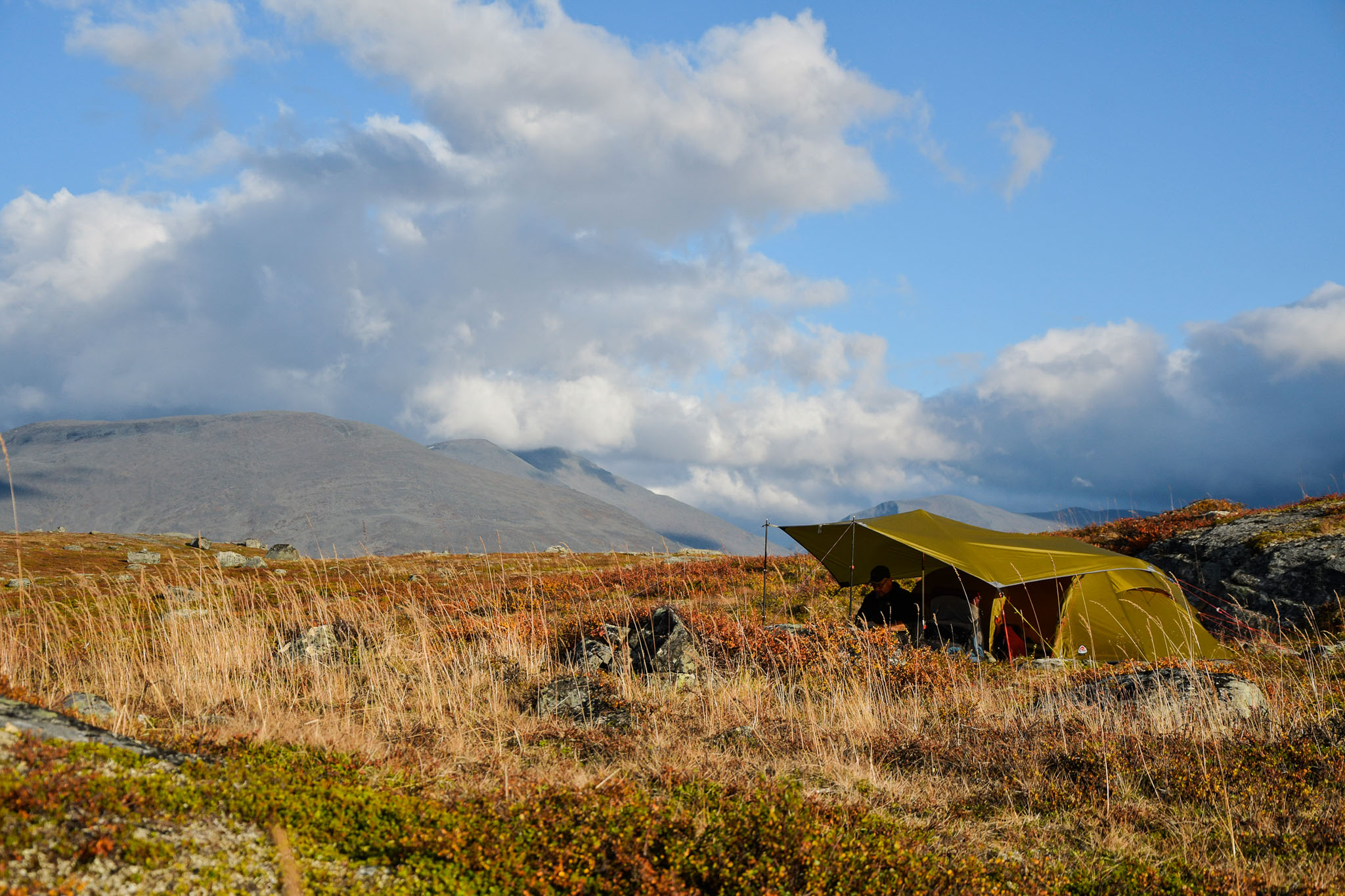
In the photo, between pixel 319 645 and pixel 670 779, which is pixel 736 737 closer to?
pixel 670 779

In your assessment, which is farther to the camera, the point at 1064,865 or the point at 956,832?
the point at 956,832

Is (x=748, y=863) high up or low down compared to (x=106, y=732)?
down

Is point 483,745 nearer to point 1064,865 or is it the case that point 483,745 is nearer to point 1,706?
point 1,706

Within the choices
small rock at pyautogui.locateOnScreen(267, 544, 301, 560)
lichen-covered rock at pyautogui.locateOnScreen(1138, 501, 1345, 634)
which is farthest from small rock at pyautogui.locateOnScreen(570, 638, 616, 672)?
small rock at pyautogui.locateOnScreen(267, 544, 301, 560)

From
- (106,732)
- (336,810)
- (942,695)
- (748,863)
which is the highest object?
(106,732)

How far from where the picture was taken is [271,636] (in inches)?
504

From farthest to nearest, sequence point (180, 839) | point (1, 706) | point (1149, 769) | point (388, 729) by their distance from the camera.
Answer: point (388, 729) → point (1149, 769) → point (1, 706) → point (180, 839)

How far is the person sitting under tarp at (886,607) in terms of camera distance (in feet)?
42.4

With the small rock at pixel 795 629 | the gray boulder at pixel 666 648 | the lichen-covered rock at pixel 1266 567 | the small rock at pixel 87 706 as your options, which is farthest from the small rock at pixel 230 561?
the lichen-covered rock at pixel 1266 567

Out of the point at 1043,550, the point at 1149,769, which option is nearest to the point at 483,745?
the point at 1149,769

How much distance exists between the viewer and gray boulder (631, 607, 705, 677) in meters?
9.67

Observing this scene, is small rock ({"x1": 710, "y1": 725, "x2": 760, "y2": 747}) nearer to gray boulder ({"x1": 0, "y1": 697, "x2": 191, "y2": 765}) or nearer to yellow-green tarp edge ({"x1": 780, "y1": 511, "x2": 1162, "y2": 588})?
gray boulder ({"x1": 0, "y1": 697, "x2": 191, "y2": 765})

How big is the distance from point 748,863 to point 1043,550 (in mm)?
10989

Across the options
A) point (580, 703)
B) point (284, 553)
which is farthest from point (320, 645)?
point (284, 553)
